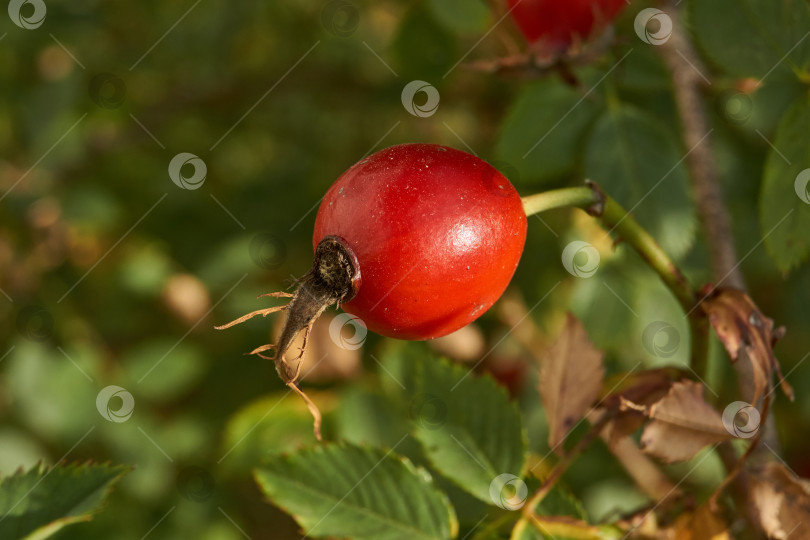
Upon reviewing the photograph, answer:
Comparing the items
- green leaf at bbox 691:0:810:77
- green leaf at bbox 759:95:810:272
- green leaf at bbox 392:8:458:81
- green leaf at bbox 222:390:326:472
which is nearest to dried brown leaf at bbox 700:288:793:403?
green leaf at bbox 759:95:810:272

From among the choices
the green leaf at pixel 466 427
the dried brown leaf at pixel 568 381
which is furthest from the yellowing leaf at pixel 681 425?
the green leaf at pixel 466 427

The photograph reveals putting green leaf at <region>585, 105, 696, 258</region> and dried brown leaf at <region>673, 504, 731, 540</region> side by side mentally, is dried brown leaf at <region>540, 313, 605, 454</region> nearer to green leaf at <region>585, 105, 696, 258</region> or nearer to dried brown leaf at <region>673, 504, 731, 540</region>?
dried brown leaf at <region>673, 504, 731, 540</region>

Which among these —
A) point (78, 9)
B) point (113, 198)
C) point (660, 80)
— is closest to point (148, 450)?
point (113, 198)

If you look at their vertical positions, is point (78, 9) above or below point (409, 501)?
below

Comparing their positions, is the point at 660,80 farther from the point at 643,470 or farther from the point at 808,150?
the point at 643,470

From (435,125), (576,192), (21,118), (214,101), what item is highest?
A: (576,192)

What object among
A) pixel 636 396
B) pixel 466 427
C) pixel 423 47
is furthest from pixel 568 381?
pixel 423 47
